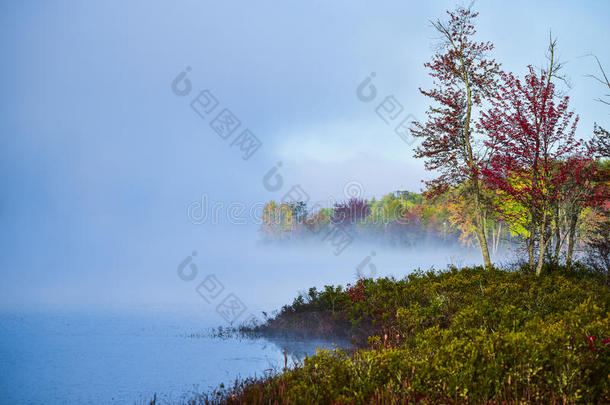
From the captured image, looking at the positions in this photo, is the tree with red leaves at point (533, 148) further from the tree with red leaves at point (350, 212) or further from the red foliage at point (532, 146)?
the tree with red leaves at point (350, 212)

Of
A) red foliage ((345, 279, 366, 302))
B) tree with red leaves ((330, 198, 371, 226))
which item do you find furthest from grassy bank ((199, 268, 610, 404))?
tree with red leaves ((330, 198, 371, 226))

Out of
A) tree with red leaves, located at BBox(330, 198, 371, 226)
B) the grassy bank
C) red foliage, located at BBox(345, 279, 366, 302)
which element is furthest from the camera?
tree with red leaves, located at BBox(330, 198, 371, 226)

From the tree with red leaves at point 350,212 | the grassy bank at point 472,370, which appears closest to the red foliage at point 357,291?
the grassy bank at point 472,370

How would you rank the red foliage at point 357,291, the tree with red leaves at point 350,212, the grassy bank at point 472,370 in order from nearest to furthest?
the grassy bank at point 472,370, the red foliage at point 357,291, the tree with red leaves at point 350,212

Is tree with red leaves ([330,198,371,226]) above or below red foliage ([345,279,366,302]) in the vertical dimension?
above

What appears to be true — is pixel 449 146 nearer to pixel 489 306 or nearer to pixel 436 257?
pixel 489 306

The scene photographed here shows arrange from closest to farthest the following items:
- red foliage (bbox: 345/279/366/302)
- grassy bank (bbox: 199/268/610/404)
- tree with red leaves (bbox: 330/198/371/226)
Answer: grassy bank (bbox: 199/268/610/404) < red foliage (bbox: 345/279/366/302) < tree with red leaves (bbox: 330/198/371/226)

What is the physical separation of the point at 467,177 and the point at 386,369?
1401 centimetres

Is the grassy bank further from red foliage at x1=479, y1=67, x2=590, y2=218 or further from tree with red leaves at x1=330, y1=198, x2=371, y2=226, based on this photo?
tree with red leaves at x1=330, y1=198, x2=371, y2=226

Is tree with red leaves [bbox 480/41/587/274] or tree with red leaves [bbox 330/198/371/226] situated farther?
tree with red leaves [bbox 330/198/371/226]

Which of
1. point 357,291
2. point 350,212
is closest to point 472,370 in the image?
point 357,291

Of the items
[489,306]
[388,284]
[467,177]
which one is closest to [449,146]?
[467,177]

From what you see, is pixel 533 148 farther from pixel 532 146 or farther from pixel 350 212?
pixel 350 212

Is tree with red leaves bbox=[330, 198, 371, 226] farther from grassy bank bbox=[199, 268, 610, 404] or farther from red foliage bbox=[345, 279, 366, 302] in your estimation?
grassy bank bbox=[199, 268, 610, 404]
